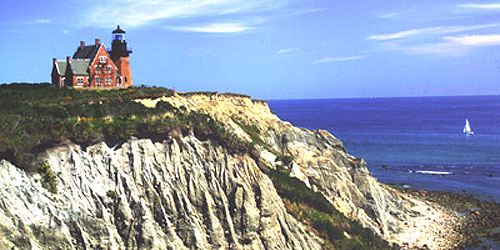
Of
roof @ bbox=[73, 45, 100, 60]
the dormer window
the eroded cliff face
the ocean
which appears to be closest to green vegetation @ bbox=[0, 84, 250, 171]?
the dormer window

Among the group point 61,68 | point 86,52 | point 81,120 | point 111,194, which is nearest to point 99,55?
point 86,52

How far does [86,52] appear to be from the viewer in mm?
50312

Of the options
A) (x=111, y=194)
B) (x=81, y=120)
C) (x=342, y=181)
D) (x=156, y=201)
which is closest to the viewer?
(x=111, y=194)

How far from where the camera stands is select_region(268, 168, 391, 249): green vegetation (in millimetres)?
43000

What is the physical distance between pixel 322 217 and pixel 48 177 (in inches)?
976

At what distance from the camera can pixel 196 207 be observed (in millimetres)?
37062

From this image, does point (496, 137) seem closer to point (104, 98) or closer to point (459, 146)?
point (459, 146)

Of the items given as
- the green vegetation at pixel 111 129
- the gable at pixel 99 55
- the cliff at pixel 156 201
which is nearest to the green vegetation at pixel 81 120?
the green vegetation at pixel 111 129

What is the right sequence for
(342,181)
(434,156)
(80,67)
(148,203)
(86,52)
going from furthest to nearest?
(434,156) → (342,181) → (86,52) → (80,67) → (148,203)

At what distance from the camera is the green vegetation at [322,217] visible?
4300 centimetres

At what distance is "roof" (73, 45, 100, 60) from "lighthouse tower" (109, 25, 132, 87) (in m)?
2.45

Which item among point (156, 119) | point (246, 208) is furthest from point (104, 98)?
point (246, 208)

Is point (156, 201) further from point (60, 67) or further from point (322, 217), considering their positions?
point (60, 67)

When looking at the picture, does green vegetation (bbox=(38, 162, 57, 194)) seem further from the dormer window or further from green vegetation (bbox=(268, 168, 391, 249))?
green vegetation (bbox=(268, 168, 391, 249))
